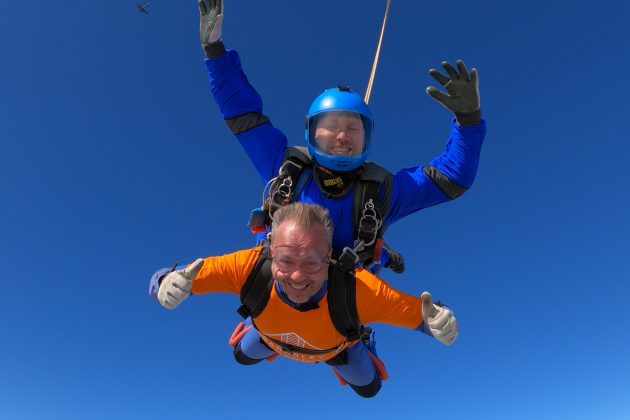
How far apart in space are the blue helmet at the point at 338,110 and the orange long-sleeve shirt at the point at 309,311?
849 millimetres

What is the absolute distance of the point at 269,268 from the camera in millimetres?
3045

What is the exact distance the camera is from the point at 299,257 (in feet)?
9.15

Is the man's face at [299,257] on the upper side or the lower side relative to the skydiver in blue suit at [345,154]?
lower

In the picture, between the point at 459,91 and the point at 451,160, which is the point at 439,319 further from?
the point at 459,91

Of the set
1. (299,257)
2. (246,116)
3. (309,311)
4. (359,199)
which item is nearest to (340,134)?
(359,199)

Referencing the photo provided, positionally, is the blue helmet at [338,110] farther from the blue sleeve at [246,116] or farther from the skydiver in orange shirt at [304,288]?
the skydiver in orange shirt at [304,288]

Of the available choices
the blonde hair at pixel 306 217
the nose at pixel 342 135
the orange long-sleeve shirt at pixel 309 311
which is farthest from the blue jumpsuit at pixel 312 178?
the orange long-sleeve shirt at pixel 309 311

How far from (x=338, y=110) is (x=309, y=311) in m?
1.58

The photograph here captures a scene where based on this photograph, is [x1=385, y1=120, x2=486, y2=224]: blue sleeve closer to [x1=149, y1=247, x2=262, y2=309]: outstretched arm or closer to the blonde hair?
the blonde hair

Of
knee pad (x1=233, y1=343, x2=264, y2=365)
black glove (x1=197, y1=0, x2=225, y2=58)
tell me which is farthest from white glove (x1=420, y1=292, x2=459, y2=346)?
knee pad (x1=233, y1=343, x2=264, y2=365)

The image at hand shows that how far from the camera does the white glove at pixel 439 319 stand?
2572 millimetres

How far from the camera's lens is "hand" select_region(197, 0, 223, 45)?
3.52 meters

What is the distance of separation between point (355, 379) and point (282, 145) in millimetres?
2465


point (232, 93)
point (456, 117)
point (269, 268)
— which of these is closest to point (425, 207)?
point (456, 117)
